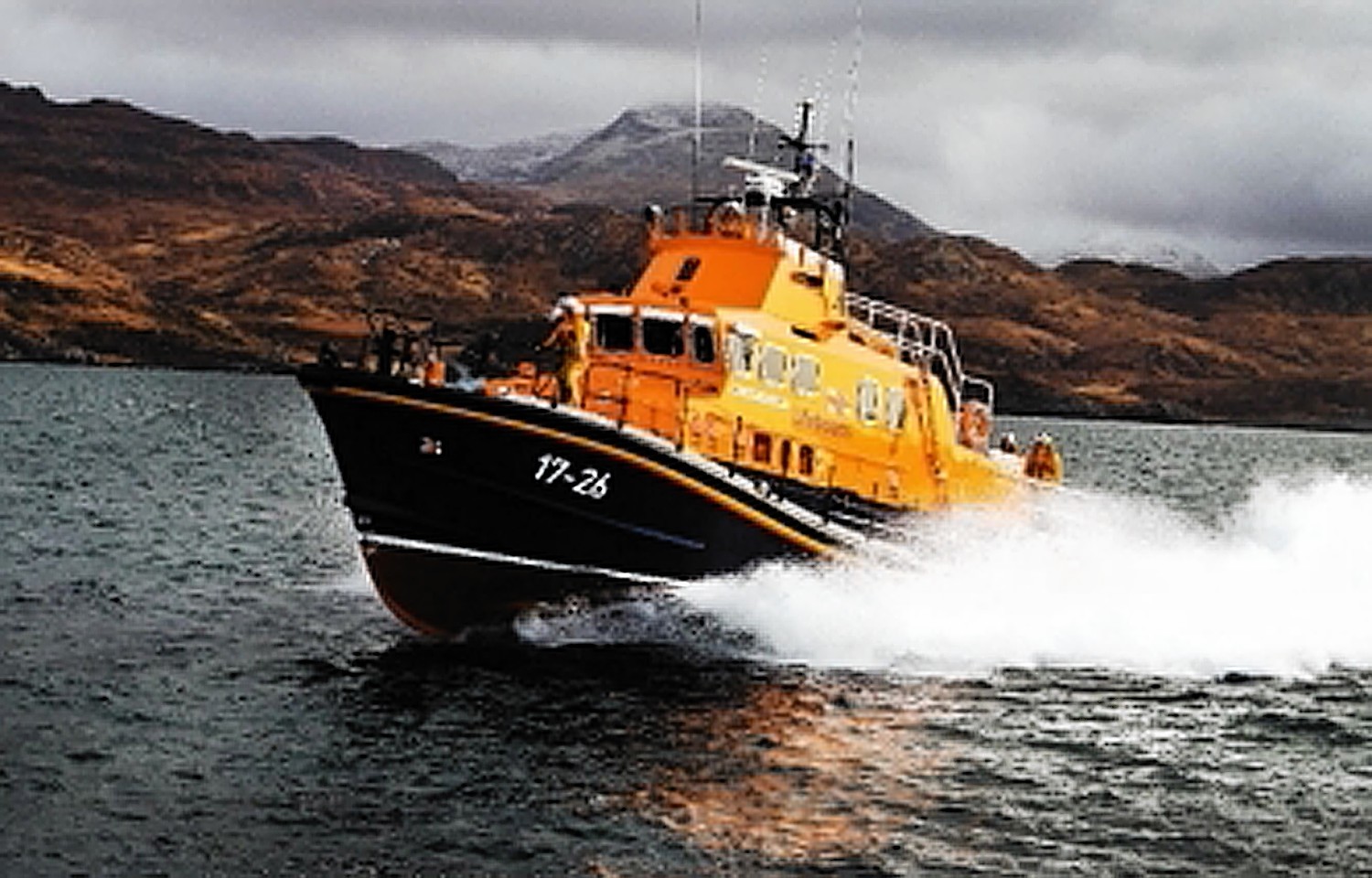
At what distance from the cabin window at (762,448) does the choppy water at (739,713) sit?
1.61 metres

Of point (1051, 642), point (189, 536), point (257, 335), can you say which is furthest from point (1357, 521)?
point (257, 335)

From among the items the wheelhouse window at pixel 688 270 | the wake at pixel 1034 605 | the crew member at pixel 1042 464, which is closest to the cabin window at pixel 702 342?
the wheelhouse window at pixel 688 270

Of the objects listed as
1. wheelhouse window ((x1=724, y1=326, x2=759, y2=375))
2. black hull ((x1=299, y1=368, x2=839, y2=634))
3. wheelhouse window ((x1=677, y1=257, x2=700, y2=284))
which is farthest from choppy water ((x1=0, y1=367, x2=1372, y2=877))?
wheelhouse window ((x1=677, y1=257, x2=700, y2=284))

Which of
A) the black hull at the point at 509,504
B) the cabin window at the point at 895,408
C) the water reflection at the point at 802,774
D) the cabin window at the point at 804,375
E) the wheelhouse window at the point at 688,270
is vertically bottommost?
the water reflection at the point at 802,774

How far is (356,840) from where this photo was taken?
1240cm

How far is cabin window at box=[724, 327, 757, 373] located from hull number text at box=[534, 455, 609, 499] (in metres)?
→ 2.51

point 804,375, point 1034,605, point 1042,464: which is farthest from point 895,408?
point 1042,464

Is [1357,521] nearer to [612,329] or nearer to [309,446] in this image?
[612,329]

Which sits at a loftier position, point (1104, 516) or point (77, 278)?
point (77, 278)

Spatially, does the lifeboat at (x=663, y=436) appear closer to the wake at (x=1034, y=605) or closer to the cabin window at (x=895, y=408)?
the cabin window at (x=895, y=408)

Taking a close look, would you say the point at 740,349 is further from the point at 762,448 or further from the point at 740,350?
the point at 762,448

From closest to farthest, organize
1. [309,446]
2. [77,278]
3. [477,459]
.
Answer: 1. [477,459]
2. [309,446]
3. [77,278]

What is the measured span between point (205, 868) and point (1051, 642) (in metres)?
14.0

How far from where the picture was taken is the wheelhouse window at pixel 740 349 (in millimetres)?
20016
